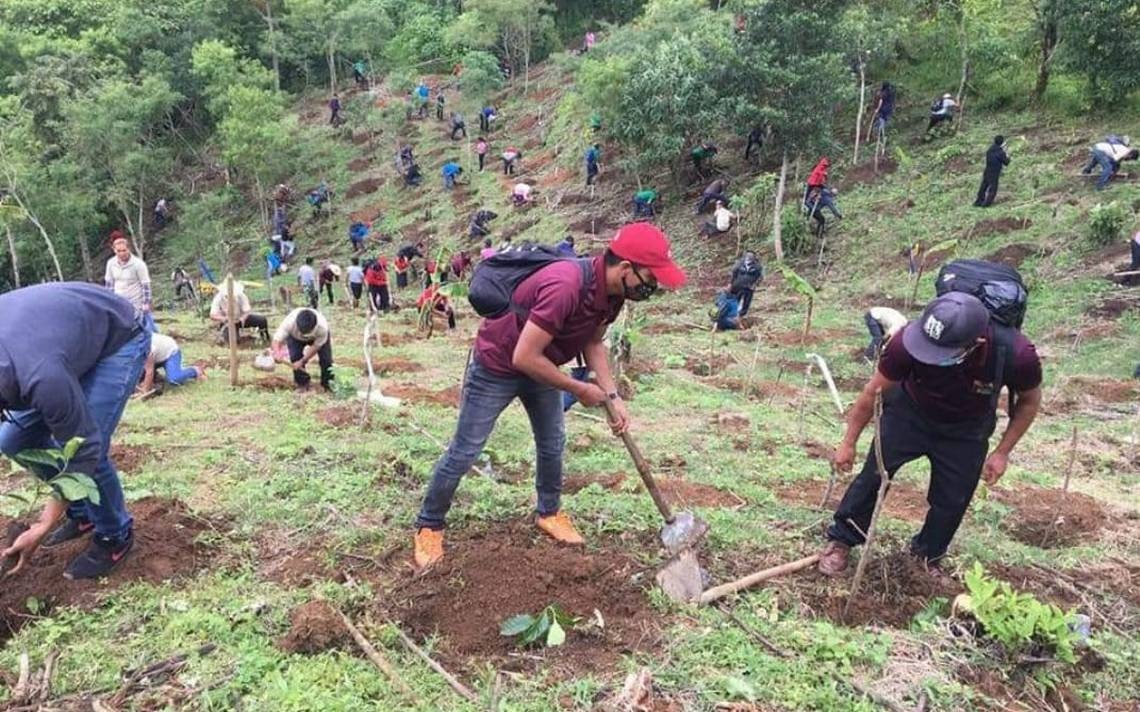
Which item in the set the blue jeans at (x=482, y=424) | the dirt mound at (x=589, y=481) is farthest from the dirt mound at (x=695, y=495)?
the blue jeans at (x=482, y=424)

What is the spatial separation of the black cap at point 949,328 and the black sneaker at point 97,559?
3608 mm

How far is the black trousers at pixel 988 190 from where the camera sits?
14.9 metres

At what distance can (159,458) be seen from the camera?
5484 mm

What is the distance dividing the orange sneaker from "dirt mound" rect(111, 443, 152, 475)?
9.80 ft

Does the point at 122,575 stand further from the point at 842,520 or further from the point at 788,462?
the point at 788,462

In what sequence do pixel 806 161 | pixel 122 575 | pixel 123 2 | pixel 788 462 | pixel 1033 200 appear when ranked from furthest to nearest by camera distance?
1. pixel 123 2
2. pixel 806 161
3. pixel 1033 200
4. pixel 788 462
5. pixel 122 575

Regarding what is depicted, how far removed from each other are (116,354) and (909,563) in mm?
3717

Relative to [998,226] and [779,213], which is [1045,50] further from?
[779,213]

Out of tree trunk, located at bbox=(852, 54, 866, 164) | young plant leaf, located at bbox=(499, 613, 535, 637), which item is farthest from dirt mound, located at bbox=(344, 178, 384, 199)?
young plant leaf, located at bbox=(499, 613, 535, 637)

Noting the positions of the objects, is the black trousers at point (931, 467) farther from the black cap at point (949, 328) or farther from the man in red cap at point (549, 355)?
the man in red cap at point (549, 355)

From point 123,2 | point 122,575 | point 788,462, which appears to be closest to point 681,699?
point 122,575

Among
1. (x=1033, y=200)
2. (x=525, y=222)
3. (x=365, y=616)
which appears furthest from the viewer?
(x=525, y=222)

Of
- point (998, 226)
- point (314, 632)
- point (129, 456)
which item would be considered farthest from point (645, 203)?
point (314, 632)

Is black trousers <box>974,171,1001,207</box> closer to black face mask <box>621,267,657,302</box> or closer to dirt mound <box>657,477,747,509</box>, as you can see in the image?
dirt mound <box>657,477,747,509</box>
